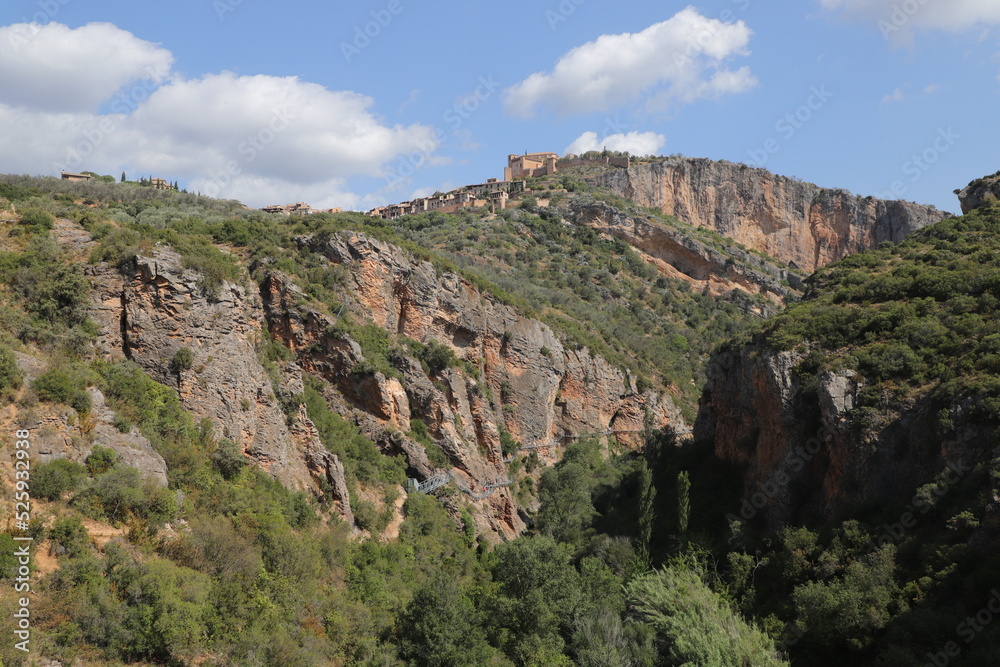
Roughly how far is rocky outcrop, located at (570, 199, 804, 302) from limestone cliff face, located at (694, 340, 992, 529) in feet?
166

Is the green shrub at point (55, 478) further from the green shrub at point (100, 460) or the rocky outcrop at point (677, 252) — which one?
the rocky outcrop at point (677, 252)

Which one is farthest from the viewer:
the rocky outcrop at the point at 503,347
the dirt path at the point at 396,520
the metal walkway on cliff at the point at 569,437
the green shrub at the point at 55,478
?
the metal walkway on cliff at the point at 569,437

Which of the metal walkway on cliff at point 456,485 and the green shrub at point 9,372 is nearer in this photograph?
the green shrub at point 9,372

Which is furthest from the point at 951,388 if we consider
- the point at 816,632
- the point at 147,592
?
the point at 147,592

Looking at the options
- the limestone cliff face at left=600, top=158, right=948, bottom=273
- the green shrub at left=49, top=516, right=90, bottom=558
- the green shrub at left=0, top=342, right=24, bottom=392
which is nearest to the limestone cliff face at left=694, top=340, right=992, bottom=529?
the green shrub at left=49, top=516, right=90, bottom=558

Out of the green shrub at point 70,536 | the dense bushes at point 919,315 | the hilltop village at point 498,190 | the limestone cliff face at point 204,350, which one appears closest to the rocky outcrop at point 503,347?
the limestone cliff face at point 204,350

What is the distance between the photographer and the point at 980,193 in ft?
134

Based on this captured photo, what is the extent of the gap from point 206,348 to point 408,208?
81569 mm

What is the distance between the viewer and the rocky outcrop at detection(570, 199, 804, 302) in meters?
85.5

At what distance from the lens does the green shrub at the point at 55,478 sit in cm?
1825

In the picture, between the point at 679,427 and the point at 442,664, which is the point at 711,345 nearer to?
the point at 679,427

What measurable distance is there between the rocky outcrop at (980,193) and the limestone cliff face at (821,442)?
1627 cm

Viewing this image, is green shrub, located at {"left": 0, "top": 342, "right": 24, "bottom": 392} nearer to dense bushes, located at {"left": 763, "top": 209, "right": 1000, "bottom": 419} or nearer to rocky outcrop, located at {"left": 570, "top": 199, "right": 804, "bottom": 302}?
dense bushes, located at {"left": 763, "top": 209, "right": 1000, "bottom": 419}

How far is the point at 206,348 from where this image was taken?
86.1 ft
